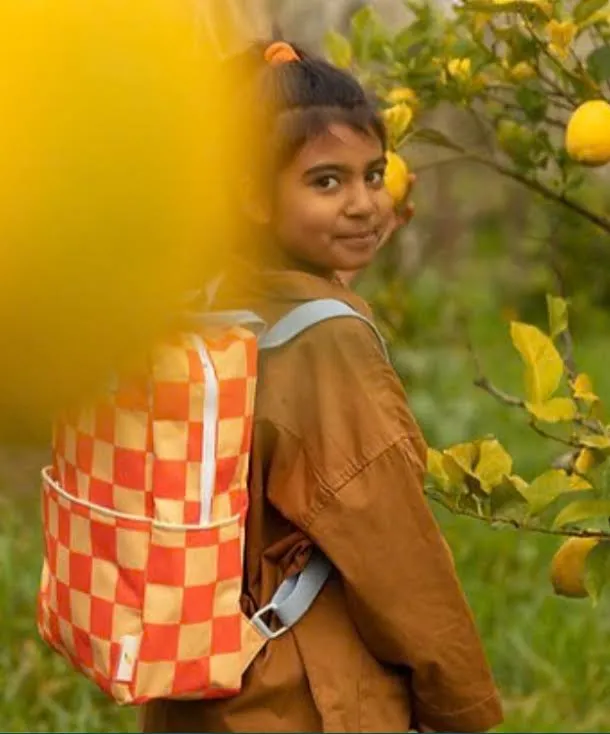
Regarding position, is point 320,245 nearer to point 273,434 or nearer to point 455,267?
point 273,434

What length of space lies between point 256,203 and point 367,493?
1.07ft

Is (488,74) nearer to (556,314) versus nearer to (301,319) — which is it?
(556,314)

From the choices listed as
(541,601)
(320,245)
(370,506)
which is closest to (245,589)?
(370,506)

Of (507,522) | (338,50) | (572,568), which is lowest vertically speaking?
Result: (572,568)

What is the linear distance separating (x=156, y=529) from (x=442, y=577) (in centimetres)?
38

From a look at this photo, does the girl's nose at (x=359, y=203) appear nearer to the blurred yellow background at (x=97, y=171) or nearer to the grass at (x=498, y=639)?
Result: the blurred yellow background at (x=97, y=171)

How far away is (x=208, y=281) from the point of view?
1.36m

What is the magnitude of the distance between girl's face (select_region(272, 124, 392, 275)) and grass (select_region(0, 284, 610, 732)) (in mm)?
1102

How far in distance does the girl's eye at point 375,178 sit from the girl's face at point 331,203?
15 millimetres

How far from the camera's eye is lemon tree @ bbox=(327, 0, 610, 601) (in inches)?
74.9

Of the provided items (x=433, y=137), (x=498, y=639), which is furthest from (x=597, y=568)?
(x=498, y=639)

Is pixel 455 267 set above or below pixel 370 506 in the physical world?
below

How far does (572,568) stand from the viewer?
2.09m

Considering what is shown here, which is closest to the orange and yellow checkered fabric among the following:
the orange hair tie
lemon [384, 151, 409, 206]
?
the orange hair tie
